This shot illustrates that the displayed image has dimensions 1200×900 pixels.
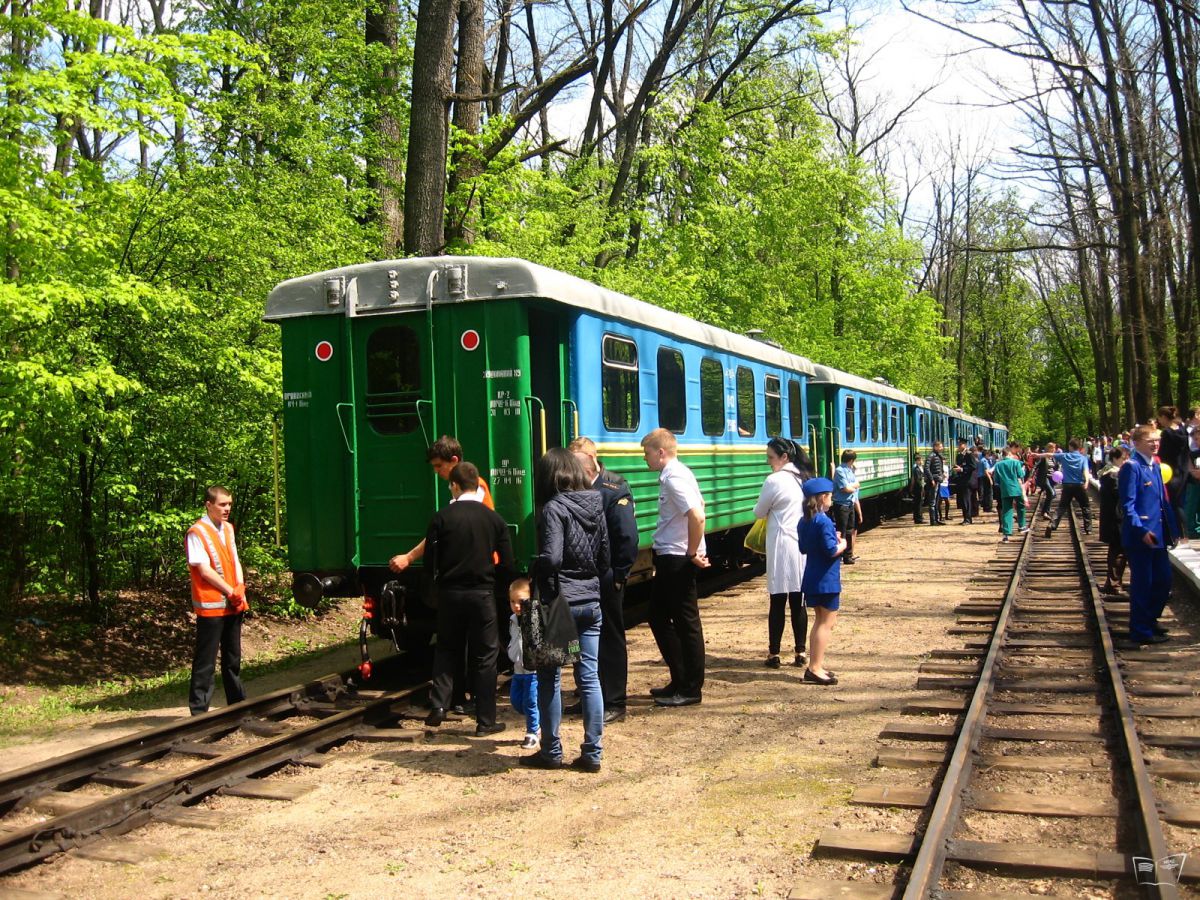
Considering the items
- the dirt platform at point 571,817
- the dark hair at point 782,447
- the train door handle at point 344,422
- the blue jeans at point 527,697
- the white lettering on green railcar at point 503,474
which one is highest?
the train door handle at point 344,422

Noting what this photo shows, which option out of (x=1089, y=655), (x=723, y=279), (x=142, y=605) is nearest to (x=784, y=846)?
(x=1089, y=655)

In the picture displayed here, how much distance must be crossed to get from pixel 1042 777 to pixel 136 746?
211 inches

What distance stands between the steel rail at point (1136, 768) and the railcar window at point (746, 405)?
16.4 ft

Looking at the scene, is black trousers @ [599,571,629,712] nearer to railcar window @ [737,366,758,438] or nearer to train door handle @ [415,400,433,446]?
train door handle @ [415,400,433,446]

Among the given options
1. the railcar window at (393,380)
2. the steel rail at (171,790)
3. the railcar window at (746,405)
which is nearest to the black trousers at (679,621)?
the steel rail at (171,790)

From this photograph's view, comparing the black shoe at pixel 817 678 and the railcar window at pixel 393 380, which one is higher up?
the railcar window at pixel 393 380

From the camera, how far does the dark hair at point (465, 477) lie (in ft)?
22.9

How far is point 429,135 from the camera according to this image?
44.2 feet

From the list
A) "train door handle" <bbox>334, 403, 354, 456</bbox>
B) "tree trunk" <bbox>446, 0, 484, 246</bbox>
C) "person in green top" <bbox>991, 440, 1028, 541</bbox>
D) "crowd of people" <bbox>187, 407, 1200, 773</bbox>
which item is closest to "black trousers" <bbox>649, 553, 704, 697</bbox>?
"crowd of people" <bbox>187, 407, 1200, 773</bbox>

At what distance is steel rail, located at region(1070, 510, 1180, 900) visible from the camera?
14.6 feet

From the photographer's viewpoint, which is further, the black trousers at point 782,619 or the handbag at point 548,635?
the black trousers at point 782,619

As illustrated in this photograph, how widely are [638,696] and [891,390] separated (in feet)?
65.9

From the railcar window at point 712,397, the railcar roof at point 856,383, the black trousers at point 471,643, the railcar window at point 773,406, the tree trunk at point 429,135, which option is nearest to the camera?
the black trousers at point 471,643

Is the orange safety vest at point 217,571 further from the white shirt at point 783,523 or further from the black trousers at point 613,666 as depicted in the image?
the white shirt at point 783,523
